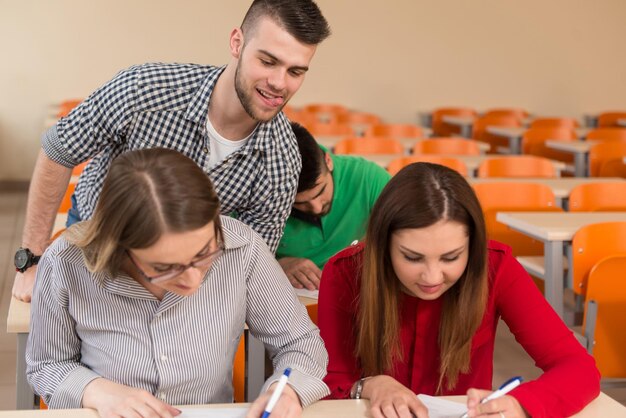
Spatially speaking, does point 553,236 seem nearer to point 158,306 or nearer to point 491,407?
point 491,407

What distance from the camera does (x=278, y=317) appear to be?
1.79 meters

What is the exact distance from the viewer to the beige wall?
9094 mm

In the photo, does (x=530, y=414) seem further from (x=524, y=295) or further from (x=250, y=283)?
(x=250, y=283)

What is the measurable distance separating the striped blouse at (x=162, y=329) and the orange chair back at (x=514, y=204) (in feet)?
7.38

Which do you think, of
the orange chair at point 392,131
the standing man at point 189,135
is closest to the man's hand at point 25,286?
the standing man at point 189,135

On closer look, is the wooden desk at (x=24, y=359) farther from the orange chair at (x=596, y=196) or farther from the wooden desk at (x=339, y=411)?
the orange chair at (x=596, y=196)

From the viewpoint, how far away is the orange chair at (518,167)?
16.6 feet

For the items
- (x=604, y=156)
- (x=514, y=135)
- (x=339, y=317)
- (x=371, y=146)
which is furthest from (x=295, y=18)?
(x=514, y=135)

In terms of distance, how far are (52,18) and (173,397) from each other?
7997 millimetres

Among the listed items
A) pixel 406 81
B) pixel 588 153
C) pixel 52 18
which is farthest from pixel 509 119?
pixel 52 18

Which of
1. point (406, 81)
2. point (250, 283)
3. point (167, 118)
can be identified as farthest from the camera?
point (406, 81)

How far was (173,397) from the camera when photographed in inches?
68.4

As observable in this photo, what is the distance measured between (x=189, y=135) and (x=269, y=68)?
36 centimetres

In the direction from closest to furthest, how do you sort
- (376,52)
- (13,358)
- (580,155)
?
(13,358)
(580,155)
(376,52)
